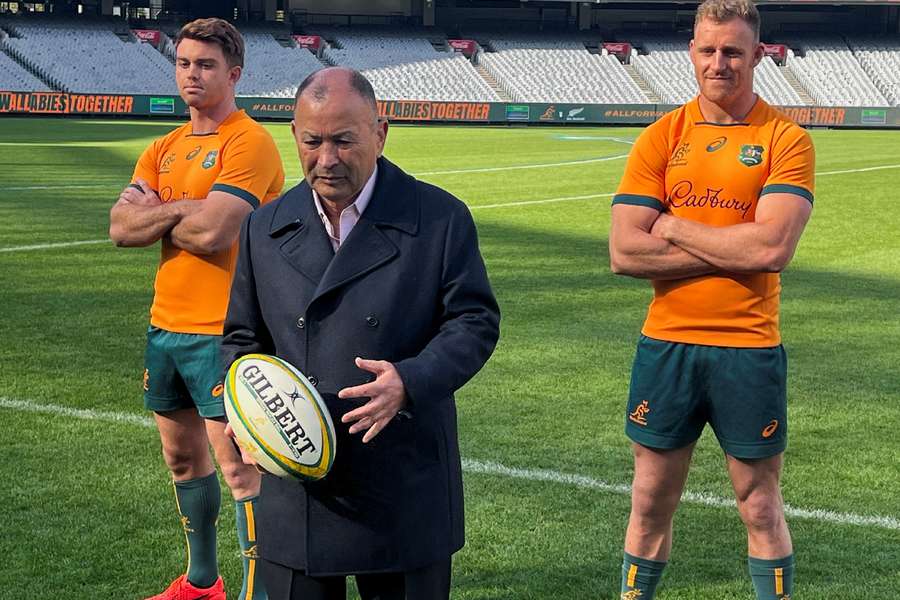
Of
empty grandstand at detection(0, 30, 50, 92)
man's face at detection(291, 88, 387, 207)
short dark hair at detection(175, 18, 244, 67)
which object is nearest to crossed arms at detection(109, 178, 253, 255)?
short dark hair at detection(175, 18, 244, 67)

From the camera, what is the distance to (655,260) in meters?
4.65

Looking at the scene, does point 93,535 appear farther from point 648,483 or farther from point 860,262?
point 860,262

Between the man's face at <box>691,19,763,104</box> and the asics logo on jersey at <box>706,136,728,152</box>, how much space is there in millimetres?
130

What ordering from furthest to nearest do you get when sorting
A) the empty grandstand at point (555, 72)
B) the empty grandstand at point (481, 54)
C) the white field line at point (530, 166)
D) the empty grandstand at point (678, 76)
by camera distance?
1. the empty grandstand at point (678, 76)
2. the empty grandstand at point (555, 72)
3. the empty grandstand at point (481, 54)
4. the white field line at point (530, 166)

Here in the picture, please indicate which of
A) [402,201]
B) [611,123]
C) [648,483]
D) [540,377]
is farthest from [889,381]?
[611,123]

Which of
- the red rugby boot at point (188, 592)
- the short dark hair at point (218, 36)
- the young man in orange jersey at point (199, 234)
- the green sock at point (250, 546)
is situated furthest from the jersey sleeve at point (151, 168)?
the red rugby boot at point (188, 592)

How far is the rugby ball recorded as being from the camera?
3.25 m

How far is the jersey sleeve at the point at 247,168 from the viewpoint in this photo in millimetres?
4961

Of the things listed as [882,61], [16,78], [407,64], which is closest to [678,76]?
[882,61]

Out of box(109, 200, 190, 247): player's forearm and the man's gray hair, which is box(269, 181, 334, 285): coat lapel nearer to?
box(109, 200, 190, 247): player's forearm

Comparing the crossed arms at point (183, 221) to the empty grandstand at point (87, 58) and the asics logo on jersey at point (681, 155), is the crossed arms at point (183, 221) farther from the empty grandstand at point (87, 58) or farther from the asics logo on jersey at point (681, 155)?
the empty grandstand at point (87, 58)

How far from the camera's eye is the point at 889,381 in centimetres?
939

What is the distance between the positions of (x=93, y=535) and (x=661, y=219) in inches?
125

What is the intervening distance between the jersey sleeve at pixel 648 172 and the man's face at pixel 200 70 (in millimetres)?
1604
